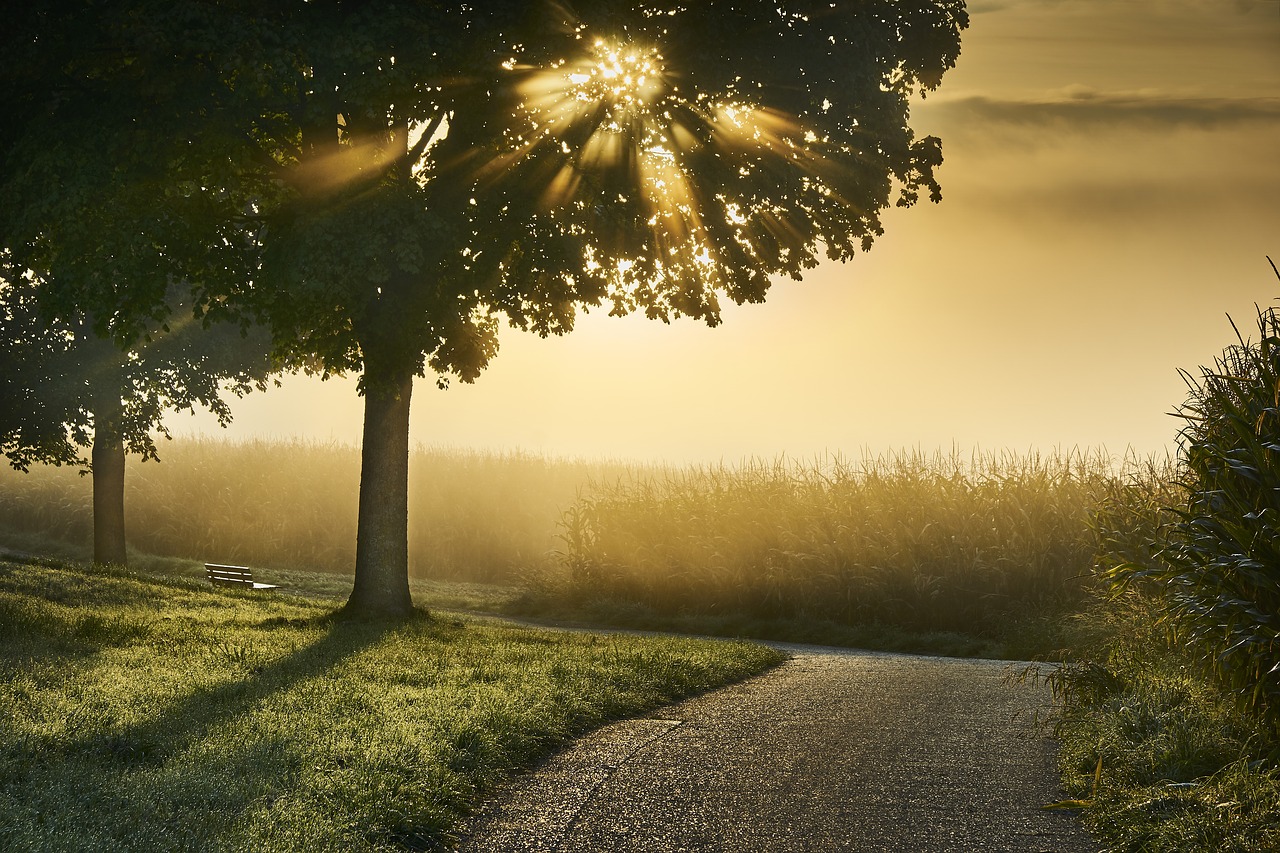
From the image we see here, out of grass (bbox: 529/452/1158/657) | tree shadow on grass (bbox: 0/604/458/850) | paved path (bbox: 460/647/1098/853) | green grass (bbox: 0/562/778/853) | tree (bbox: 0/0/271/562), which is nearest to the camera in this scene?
tree shadow on grass (bbox: 0/604/458/850)

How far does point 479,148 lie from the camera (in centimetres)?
1527

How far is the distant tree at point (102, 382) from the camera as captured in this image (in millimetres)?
21250

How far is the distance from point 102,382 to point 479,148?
36.1 feet

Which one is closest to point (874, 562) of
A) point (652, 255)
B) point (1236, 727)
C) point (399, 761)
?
point (652, 255)

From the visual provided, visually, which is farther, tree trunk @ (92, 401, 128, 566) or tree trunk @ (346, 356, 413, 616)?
tree trunk @ (92, 401, 128, 566)

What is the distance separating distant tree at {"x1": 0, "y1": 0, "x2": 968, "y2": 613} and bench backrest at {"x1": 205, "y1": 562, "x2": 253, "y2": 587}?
591cm

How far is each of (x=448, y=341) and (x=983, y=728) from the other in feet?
30.6

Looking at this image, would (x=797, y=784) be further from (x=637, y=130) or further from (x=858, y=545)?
(x=858, y=545)

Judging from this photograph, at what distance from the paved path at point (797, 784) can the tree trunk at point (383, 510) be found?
23.6ft

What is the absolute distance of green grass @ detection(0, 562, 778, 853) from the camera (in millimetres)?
6102

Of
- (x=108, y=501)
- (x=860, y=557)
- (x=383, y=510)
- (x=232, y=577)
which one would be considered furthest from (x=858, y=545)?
(x=108, y=501)

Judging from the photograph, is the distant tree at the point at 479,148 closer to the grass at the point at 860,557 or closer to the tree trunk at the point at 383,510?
the tree trunk at the point at 383,510

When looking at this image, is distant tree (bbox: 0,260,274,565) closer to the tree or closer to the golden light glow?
the tree

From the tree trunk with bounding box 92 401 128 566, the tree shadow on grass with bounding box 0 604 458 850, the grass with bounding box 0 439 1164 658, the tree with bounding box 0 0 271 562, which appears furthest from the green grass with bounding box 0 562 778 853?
the tree trunk with bounding box 92 401 128 566
